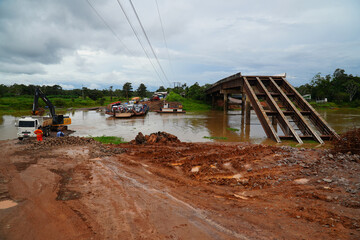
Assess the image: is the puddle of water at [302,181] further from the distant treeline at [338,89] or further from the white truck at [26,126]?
the distant treeline at [338,89]

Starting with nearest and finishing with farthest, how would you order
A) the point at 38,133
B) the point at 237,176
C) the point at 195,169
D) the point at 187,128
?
1. the point at 237,176
2. the point at 195,169
3. the point at 38,133
4. the point at 187,128

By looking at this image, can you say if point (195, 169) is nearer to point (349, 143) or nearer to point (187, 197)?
point (187, 197)

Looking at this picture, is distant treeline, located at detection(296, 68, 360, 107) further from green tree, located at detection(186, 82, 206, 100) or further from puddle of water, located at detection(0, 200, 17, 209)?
Result: puddle of water, located at detection(0, 200, 17, 209)

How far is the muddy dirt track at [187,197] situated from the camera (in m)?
4.14

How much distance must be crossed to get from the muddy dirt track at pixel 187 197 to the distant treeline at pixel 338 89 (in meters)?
68.5

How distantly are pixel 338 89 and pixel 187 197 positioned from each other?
3317 inches

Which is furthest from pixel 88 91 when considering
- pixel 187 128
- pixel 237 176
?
pixel 237 176

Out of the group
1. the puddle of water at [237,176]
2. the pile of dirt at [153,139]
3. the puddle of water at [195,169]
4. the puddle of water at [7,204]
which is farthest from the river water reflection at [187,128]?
the puddle of water at [7,204]

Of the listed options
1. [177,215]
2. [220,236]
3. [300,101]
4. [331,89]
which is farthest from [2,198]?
[331,89]

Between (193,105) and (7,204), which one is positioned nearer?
(7,204)

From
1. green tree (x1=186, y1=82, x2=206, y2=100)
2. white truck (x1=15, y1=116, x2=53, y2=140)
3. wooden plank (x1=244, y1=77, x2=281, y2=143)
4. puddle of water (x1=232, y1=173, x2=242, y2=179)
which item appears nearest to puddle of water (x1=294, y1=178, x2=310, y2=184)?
puddle of water (x1=232, y1=173, x2=242, y2=179)

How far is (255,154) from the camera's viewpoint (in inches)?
362

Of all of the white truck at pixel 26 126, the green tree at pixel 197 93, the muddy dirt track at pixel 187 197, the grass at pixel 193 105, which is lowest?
the muddy dirt track at pixel 187 197

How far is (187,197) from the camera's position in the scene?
5.83 m
